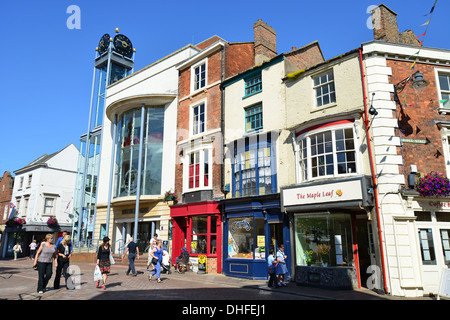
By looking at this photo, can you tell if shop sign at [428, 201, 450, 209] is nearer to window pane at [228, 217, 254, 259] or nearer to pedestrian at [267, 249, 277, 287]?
pedestrian at [267, 249, 277, 287]

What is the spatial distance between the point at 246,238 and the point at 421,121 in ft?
29.3

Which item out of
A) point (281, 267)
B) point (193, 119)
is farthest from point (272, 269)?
point (193, 119)

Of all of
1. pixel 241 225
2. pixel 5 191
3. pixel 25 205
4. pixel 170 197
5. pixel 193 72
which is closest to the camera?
pixel 241 225

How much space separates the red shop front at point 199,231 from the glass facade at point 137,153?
307 cm

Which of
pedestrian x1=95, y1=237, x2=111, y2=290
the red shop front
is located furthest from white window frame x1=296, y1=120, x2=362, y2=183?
pedestrian x1=95, y1=237, x2=111, y2=290

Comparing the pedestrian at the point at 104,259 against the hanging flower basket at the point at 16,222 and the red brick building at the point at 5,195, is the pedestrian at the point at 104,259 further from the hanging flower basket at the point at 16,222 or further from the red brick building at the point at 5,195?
the red brick building at the point at 5,195

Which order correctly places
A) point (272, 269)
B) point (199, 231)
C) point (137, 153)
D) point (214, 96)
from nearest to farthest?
point (272, 269)
point (199, 231)
point (214, 96)
point (137, 153)

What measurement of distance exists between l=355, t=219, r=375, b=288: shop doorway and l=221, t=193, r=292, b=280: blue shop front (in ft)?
9.11

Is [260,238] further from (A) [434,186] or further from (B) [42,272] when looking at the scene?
(B) [42,272]

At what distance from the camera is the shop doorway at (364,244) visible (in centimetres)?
1295

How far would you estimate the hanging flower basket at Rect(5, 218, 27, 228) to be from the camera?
108 ft

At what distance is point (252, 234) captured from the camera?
1566 centimetres

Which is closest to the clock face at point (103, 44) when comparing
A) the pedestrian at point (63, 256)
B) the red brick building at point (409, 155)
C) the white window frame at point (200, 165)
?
the white window frame at point (200, 165)

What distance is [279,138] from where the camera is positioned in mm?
15562
